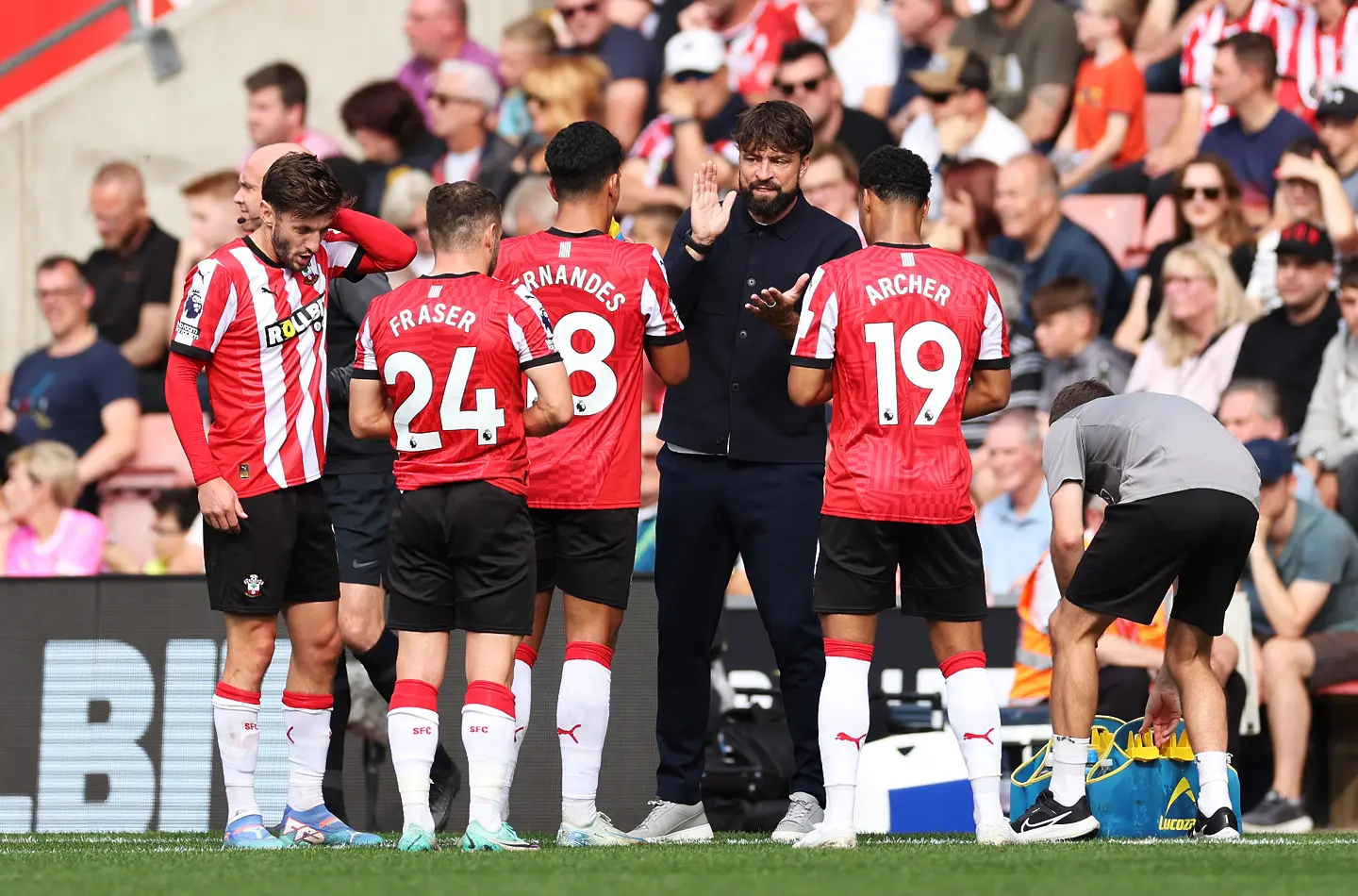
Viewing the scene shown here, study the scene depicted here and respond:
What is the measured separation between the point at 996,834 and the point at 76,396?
763 centimetres

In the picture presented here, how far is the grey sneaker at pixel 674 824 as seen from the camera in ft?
20.2

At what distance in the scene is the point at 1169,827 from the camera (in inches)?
245

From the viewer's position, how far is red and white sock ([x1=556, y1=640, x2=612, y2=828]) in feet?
19.0

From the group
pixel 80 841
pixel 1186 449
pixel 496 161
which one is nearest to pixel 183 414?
pixel 80 841

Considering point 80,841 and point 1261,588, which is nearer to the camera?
point 80,841

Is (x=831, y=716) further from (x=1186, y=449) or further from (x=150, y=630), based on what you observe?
(x=150, y=630)

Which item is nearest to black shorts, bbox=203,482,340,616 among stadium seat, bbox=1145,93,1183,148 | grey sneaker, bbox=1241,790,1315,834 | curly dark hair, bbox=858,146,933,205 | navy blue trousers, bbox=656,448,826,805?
navy blue trousers, bbox=656,448,826,805

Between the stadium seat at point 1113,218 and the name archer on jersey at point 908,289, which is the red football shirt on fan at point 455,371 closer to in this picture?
the name archer on jersey at point 908,289

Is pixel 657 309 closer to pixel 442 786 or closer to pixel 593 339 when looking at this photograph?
pixel 593 339

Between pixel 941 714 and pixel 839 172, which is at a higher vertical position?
pixel 839 172

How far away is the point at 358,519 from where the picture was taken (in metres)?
6.88

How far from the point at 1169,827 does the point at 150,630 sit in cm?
426

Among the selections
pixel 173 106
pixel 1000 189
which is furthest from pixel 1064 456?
pixel 173 106

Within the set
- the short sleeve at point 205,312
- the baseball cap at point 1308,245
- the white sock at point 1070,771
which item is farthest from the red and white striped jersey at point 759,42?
the white sock at point 1070,771
